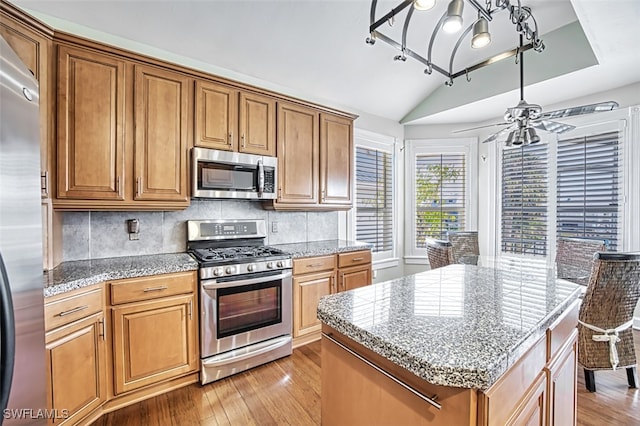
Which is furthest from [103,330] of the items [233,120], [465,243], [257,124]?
[465,243]

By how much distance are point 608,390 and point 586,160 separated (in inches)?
96.5

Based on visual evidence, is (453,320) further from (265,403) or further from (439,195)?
(439,195)

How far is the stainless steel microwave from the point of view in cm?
244

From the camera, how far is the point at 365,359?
3.13 feet

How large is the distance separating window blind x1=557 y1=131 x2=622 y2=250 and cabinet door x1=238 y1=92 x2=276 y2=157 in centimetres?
344

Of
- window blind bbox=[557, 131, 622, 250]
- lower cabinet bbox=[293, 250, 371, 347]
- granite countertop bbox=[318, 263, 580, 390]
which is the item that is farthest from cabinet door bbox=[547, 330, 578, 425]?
window blind bbox=[557, 131, 622, 250]

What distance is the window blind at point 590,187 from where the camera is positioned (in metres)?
3.18

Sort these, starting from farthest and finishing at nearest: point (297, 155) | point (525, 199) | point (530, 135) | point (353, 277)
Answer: point (525, 199)
point (353, 277)
point (297, 155)
point (530, 135)

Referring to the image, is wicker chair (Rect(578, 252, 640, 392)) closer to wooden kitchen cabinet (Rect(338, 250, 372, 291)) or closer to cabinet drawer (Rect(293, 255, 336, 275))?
wooden kitchen cabinet (Rect(338, 250, 372, 291))

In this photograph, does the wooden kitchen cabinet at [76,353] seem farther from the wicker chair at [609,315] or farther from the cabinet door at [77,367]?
the wicker chair at [609,315]

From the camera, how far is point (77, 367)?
1.68 metres

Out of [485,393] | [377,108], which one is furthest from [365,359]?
[377,108]

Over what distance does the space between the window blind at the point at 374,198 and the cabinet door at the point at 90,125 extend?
2712mm

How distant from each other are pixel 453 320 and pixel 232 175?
216 cm
